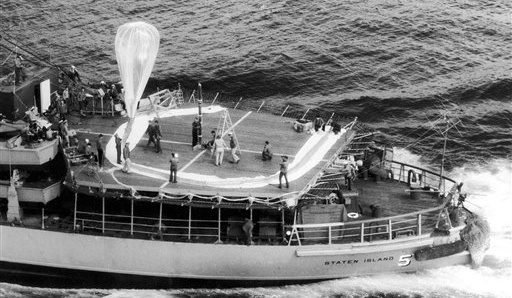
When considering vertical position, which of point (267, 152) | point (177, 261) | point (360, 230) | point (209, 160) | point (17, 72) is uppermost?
point (17, 72)

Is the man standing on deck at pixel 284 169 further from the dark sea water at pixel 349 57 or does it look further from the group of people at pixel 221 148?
the dark sea water at pixel 349 57

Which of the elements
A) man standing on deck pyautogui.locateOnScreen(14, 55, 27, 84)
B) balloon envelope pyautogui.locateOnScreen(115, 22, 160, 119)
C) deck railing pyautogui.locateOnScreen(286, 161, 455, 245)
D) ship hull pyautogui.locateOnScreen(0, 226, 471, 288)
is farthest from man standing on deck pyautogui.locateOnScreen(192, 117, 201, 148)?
man standing on deck pyautogui.locateOnScreen(14, 55, 27, 84)

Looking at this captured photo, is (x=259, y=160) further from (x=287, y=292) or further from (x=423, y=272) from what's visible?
(x=423, y=272)

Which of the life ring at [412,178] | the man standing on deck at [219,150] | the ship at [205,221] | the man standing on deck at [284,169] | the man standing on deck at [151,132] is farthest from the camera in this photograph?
the life ring at [412,178]

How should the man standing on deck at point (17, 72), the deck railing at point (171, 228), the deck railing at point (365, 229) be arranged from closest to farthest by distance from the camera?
the deck railing at point (171, 228) → the deck railing at point (365, 229) → the man standing on deck at point (17, 72)

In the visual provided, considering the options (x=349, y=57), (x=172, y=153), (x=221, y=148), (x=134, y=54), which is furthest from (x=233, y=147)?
(x=349, y=57)

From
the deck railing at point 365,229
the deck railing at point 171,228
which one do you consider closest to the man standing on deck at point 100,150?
the deck railing at point 171,228

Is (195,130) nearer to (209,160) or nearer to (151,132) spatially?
(209,160)
